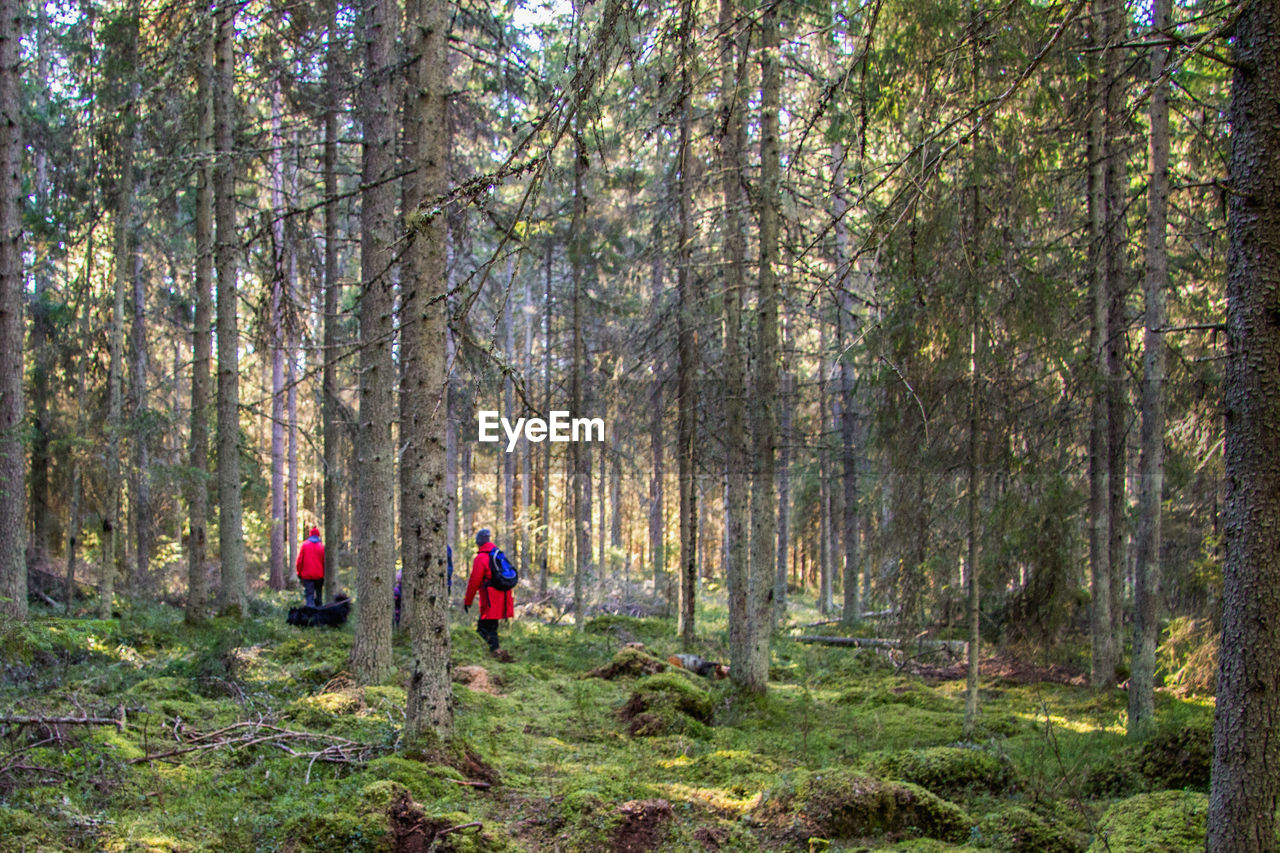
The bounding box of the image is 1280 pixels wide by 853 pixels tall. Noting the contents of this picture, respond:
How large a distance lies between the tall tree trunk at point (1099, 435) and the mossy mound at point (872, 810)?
263 inches

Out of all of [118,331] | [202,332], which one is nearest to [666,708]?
[202,332]

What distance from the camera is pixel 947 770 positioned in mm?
6496

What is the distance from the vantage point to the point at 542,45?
1423 centimetres

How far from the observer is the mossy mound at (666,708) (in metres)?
8.22

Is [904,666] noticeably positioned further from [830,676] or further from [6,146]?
[6,146]

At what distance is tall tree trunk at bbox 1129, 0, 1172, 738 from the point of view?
8.04 m

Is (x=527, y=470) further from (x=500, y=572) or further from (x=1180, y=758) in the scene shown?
(x=1180, y=758)

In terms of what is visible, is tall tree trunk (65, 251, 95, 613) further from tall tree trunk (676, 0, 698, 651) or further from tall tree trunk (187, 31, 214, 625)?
tall tree trunk (676, 0, 698, 651)

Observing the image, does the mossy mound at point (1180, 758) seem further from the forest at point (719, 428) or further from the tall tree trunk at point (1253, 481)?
the tall tree trunk at point (1253, 481)

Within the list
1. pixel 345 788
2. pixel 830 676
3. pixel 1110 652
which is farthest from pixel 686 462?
pixel 345 788

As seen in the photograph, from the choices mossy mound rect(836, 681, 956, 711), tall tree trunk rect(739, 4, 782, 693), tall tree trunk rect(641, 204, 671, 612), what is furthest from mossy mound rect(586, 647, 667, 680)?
tall tree trunk rect(641, 204, 671, 612)

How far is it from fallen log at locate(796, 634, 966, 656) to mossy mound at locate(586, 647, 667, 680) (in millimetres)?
4022

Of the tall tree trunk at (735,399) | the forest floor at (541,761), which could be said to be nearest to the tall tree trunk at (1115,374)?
the forest floor at (541,761)

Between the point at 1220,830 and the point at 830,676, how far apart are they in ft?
30.7
